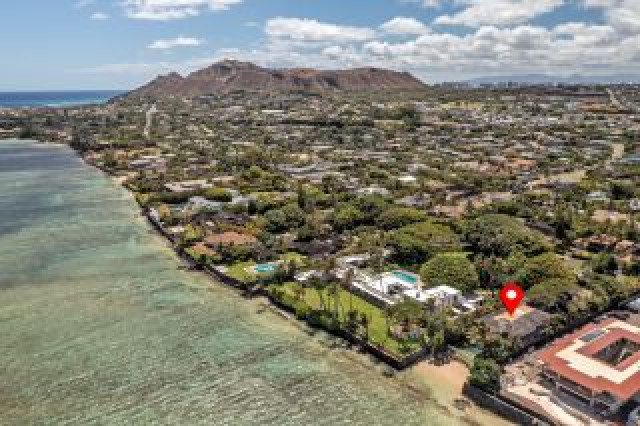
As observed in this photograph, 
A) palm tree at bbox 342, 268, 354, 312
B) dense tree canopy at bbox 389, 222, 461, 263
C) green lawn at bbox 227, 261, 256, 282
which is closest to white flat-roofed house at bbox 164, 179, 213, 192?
green lawn at bbox 227, 261, 256, 282

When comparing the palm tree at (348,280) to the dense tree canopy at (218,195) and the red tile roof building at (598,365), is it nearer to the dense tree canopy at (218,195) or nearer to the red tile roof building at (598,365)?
the red tile roof building at (598,365)

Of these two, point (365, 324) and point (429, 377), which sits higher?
point (365, 324)

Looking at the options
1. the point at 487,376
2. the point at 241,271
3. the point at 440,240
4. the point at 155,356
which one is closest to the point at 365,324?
the point at 487,376

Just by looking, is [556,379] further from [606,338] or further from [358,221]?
[358,221]

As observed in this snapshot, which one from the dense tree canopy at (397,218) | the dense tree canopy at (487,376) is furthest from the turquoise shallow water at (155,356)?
the dense tree canopy at (397,218)

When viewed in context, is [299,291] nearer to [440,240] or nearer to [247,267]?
[247,267]

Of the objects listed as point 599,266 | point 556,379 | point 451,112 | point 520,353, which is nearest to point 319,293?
point 520,353
